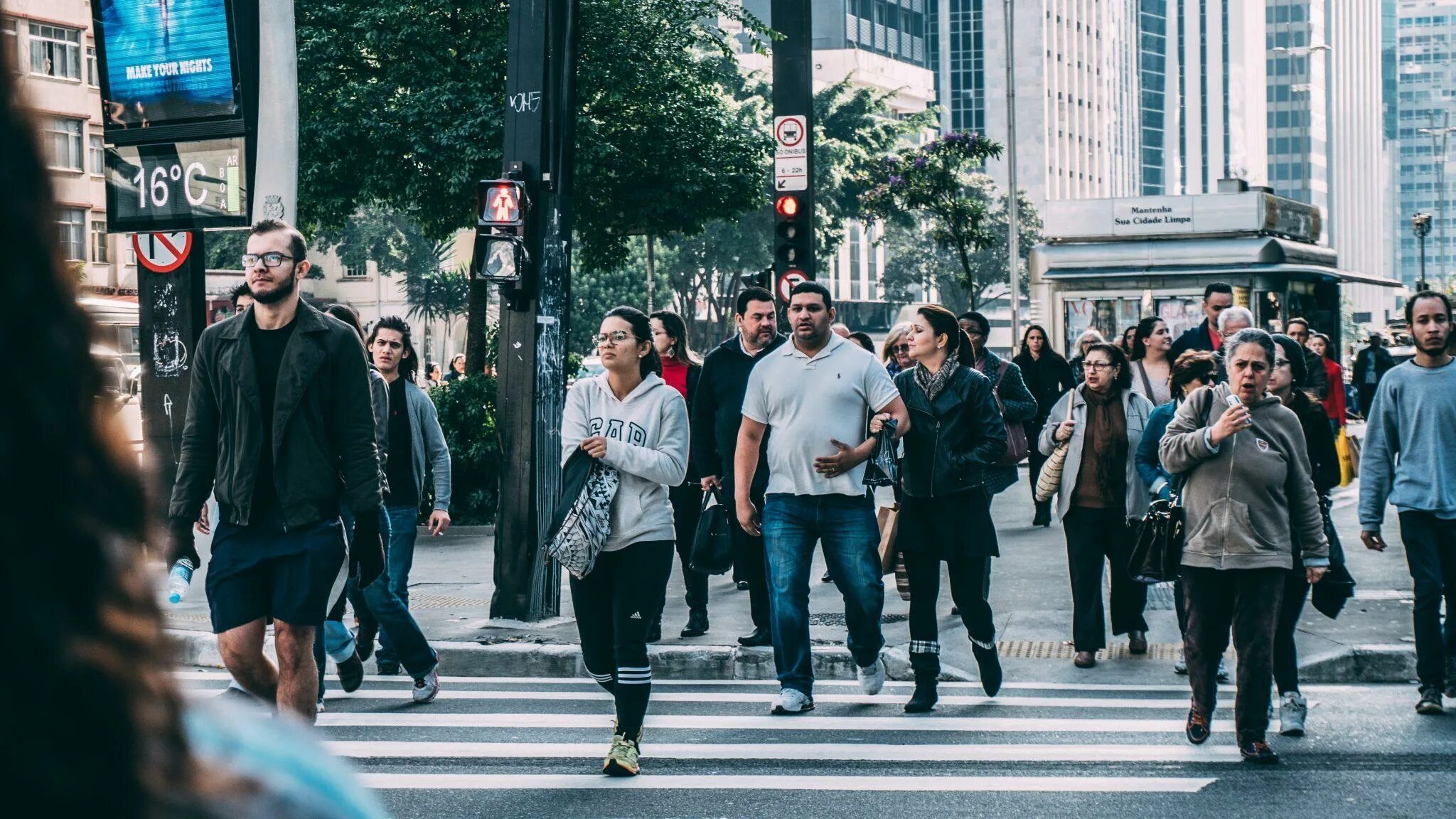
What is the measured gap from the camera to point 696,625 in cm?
957

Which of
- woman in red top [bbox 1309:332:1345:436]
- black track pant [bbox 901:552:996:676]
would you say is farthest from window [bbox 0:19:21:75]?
woman in red top [bbox 1309:332:1345:436]

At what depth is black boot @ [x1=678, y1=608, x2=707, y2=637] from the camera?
9.55 meters

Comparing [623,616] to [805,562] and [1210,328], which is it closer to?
[805,562]

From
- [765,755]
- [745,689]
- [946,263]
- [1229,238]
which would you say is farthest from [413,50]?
[946,263]

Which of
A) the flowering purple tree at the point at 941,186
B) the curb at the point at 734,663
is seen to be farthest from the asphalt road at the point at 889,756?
the flowering purple tree at the point at 941,186

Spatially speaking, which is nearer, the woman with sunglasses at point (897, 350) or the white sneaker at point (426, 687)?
the white sneaker at point (426, 687)

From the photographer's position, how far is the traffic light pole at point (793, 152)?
13820 mm

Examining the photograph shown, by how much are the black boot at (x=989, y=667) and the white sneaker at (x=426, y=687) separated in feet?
8.38

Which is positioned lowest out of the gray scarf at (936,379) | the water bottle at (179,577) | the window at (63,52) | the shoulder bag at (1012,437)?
the water bottle at (179,577)

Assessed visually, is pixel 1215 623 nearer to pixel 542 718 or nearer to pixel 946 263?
pixel 542 718

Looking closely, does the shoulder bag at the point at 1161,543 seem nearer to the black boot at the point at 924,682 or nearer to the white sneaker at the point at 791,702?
the black boot at the point at 924,682

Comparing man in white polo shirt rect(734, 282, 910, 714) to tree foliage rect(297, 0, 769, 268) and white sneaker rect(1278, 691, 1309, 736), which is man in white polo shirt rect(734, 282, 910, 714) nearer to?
white sneaker rect(1278, 691, 1309, 736)

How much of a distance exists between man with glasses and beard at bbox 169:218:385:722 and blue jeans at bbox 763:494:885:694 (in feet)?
7.86

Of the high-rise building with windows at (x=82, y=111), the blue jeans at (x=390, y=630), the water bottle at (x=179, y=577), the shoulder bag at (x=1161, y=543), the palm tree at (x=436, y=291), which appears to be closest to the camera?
the water bottle at (x=179, y=577)
